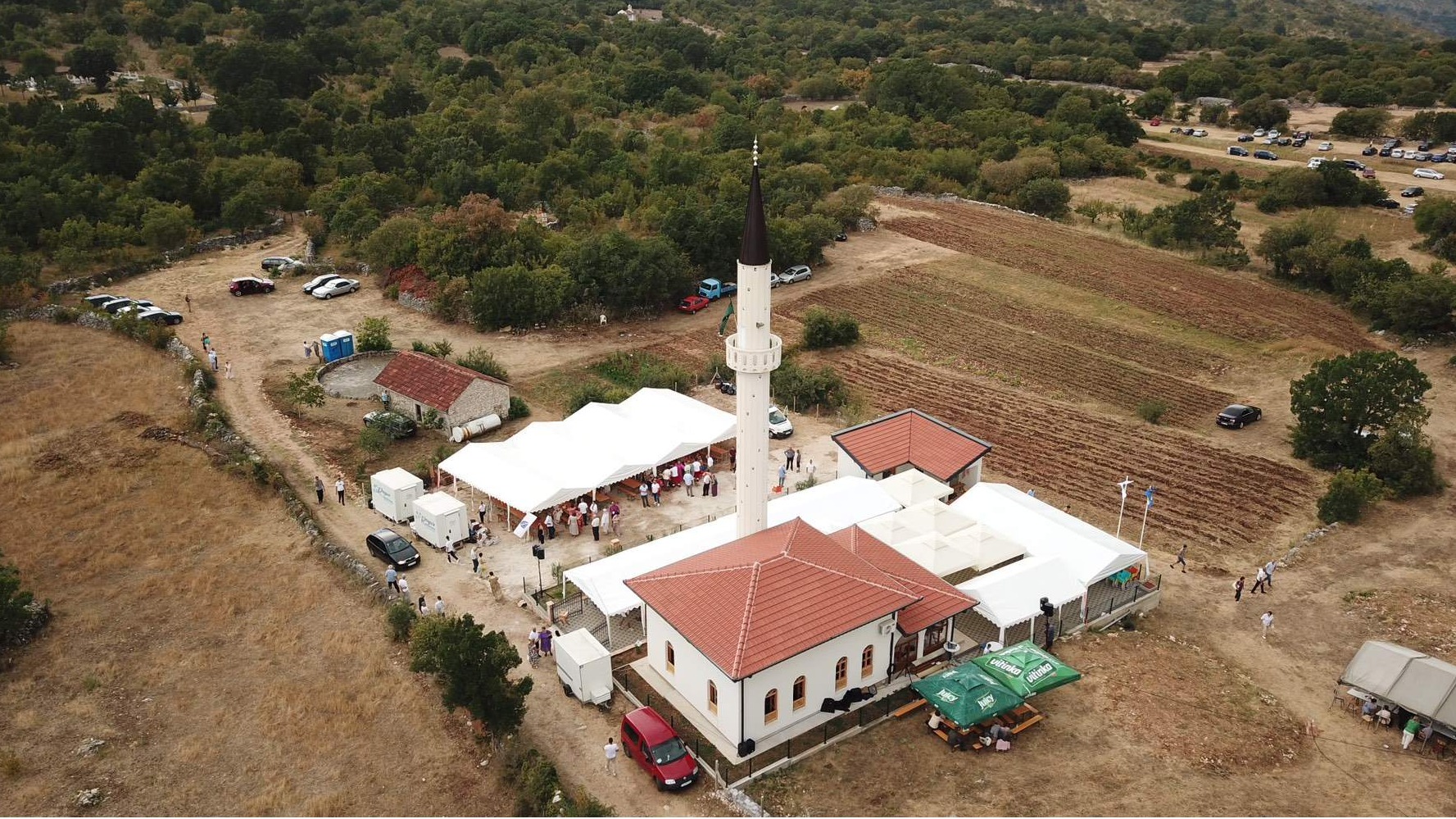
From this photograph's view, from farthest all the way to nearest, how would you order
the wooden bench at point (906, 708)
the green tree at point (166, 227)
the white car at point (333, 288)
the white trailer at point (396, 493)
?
the green tree at point (166, 227), the white car at point (333, 288), the white trailer at point (396, 493), the wooden bench at point (906, 708)

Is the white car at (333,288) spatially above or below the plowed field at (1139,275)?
above

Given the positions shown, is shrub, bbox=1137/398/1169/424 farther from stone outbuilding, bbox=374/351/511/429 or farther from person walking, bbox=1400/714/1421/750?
stone outbuilding, bbox=374/351/511/429

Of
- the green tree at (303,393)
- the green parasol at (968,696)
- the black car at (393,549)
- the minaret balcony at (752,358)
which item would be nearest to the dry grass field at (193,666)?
the black car at (393,549)

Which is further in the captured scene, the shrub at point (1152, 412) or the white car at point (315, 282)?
the white car at point (315, 282)

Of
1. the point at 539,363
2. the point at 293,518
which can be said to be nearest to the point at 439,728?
the point at 293,518

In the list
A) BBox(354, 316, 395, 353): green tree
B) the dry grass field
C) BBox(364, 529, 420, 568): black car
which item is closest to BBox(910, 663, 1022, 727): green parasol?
the dry grass field

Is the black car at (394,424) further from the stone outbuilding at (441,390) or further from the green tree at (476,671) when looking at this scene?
the green tree at (476,671)

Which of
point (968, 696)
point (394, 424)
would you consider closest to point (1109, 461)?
point (968, 696)
